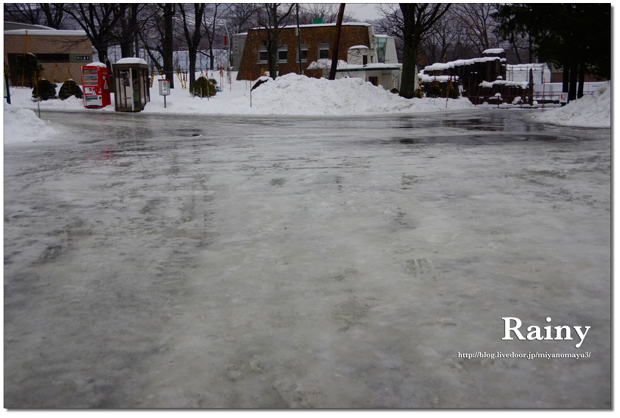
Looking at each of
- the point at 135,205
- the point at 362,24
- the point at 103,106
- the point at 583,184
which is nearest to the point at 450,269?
the point at 583,184

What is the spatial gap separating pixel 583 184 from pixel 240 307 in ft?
5.55

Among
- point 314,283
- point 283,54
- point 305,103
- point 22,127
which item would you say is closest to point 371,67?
point 283,54

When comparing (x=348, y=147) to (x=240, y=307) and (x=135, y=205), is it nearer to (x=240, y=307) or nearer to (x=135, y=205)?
(x=135, y=205)

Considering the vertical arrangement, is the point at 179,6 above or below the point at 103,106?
above

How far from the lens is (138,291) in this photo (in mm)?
3193

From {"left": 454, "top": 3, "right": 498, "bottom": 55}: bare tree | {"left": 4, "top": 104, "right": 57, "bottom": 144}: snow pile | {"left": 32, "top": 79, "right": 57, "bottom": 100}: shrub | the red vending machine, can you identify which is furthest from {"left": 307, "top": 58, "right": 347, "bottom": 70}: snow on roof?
{"left": 4, "top": 104, "right": 57, "bottom": 144}: snow pile

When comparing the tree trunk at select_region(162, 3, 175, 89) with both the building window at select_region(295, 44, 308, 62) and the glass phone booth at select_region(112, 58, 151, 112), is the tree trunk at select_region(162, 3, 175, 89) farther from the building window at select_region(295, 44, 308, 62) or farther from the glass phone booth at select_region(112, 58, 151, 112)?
the building window at select_region(295, 44, 308, 62)

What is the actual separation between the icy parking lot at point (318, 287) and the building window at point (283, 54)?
41705 millimetres

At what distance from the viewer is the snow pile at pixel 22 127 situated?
458 inches

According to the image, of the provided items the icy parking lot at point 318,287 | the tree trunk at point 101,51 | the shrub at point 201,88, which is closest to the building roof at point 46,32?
the tree trunk at point 101,51

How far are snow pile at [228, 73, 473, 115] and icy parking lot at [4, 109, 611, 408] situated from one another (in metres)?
16.9

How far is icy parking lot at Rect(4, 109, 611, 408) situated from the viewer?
192 cm

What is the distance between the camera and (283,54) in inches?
1845

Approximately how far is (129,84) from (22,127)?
12543 mm
